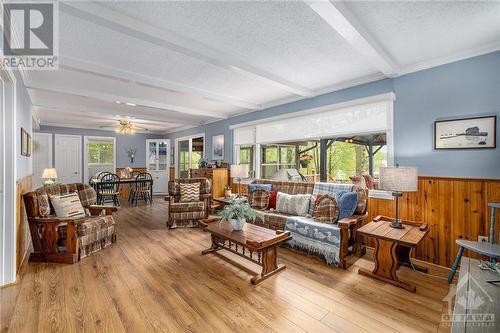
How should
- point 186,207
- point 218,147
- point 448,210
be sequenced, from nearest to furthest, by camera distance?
1. point 448,210
2. point 186,207
3. point 218,147

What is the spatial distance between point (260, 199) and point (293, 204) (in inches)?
25.9

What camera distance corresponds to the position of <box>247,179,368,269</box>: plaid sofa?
2.68 meters

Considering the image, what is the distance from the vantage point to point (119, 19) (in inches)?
74.5

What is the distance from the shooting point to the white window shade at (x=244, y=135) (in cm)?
523

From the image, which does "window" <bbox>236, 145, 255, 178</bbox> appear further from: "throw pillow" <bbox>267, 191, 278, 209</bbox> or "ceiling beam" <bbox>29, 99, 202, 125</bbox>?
"ceiling beam" <bbox>29, 99, 202, 125</bbox>

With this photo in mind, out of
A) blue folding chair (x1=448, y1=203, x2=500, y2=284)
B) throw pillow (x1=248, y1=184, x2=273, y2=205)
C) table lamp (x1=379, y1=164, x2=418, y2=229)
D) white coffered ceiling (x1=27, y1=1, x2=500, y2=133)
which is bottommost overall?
blue folding chair (x1=448, y1=203, x2=500, y2=284)

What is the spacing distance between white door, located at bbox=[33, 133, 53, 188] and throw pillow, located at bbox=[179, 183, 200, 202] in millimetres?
5233

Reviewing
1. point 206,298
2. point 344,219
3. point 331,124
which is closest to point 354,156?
point 331,124

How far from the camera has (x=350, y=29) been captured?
1.98 m

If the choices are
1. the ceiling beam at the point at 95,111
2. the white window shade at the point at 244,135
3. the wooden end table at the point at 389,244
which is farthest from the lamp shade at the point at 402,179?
the ceiling beam at the point at 95,111

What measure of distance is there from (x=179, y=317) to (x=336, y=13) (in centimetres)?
270

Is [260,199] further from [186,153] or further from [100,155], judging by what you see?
[100,155]

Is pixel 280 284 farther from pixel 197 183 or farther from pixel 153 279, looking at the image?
pixel 197 183

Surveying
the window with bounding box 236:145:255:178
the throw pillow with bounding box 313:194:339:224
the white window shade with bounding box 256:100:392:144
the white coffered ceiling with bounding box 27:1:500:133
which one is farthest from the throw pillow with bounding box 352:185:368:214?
the window with bounding box 236:145:255:178
